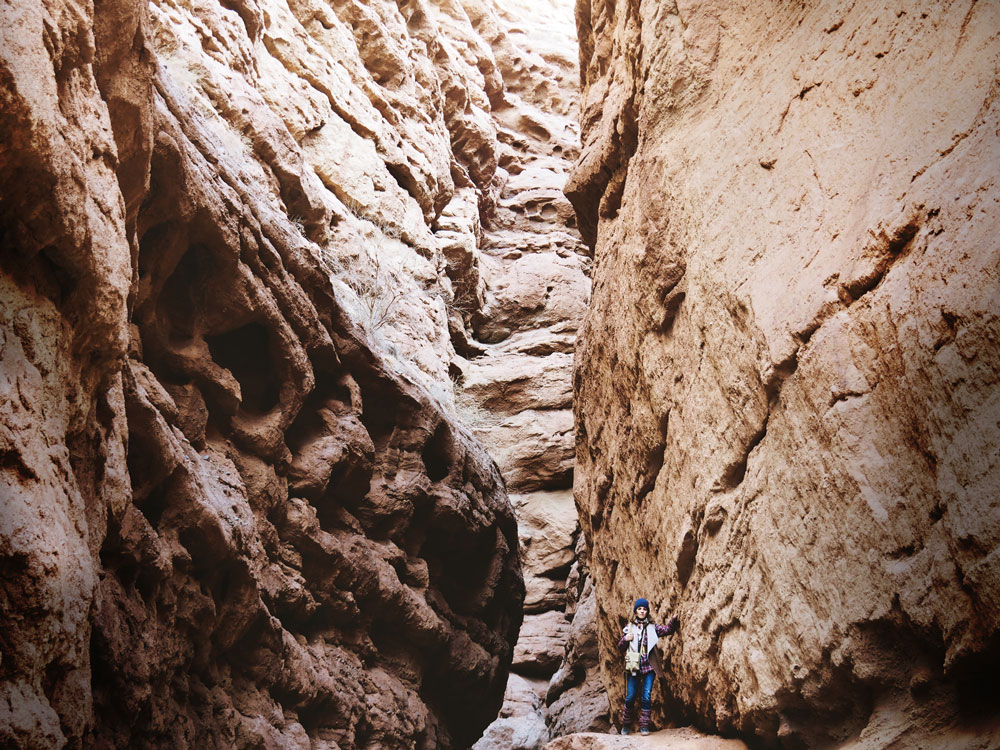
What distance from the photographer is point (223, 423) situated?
7.49 metres

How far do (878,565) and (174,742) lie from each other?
4.53 m

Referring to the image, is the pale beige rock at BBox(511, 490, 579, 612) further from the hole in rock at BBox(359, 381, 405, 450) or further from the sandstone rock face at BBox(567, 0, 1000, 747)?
the sandstone rock face at BBox(567, 0, 1000, 747)

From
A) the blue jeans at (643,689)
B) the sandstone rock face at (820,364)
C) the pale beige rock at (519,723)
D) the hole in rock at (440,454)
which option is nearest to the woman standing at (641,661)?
the blue jeans at (643,689)

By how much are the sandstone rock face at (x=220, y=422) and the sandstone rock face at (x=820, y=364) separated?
10.9ft

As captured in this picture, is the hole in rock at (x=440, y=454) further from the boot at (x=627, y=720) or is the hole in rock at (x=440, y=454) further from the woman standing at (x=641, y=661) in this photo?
the boot at (x=627, y=720)

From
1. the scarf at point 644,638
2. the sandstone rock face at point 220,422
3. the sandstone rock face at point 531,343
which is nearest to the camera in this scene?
the sandstone rock face at point 220,422

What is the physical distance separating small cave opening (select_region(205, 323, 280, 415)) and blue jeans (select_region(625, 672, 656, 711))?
460cm

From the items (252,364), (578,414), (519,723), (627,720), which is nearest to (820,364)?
(627,720)

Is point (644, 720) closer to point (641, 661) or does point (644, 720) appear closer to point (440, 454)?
point (641, 661)

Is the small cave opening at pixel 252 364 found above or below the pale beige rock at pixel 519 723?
above

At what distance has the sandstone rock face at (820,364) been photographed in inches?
136

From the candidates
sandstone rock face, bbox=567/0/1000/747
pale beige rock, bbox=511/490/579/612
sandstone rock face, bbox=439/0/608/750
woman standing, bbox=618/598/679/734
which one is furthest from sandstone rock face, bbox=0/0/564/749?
pale beige rock, bbox=511/490/579/612

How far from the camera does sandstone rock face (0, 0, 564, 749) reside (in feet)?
11.2

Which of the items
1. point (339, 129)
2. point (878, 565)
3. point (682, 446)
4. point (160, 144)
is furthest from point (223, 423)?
point (339, 129)
